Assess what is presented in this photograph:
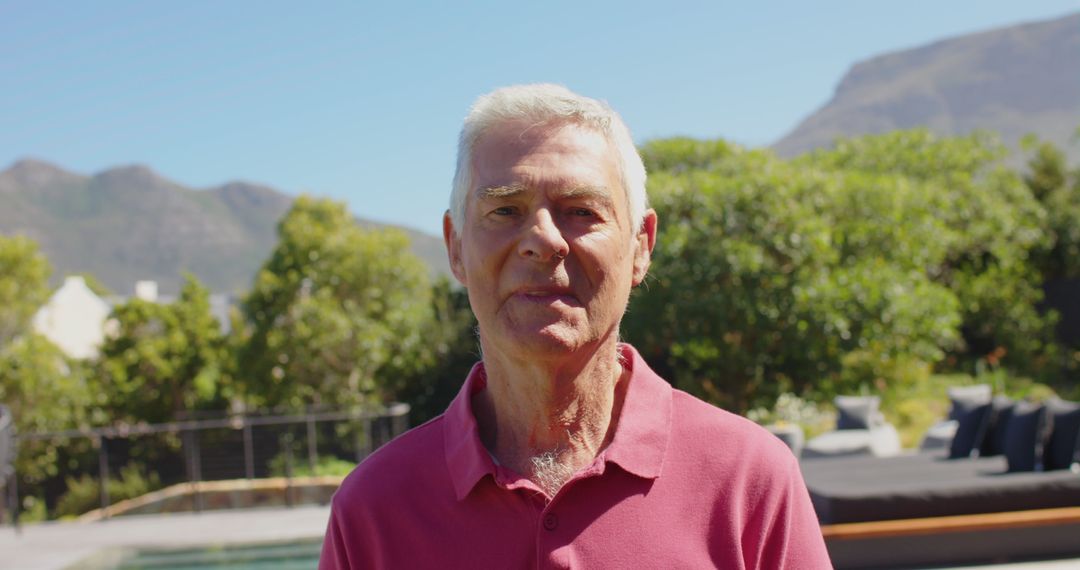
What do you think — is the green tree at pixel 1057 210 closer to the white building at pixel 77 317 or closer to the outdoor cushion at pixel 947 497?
the outdoor cushion at pixel 947 497

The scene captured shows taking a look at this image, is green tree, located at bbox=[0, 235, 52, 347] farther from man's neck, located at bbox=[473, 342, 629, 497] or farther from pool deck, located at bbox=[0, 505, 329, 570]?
man's neck, located at bbox=[473, 342, 629, 497]

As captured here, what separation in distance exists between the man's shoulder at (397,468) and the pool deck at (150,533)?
22.6ft

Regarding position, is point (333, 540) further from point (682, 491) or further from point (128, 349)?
point (128, 349)

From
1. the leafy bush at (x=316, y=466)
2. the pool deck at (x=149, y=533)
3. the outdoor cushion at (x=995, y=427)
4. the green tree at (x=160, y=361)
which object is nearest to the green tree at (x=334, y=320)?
the green tree at (x=160, y=361)

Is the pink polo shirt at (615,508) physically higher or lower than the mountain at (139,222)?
higher

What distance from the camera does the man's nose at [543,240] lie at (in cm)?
107

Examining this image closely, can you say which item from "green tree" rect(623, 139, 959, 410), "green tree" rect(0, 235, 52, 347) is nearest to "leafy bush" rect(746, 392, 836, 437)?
"green tree" rect(623, 139, 959, 410)

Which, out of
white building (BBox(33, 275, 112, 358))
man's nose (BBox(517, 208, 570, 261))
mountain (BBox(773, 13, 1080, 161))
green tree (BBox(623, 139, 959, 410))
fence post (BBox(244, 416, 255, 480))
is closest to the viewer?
man's nose (BBox(517, 208, 570, 261))

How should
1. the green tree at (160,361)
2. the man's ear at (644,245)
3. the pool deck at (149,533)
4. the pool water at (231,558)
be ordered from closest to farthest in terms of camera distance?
the man's ear at (644,245), the pool water at (231,558), the pool deck at (149,533), the green tree at (160,361)

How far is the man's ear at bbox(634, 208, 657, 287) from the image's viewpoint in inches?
47.9

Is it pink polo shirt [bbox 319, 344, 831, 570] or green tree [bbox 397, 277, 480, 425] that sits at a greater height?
pink polo shirt [bbox 319, 344, 831, 570]

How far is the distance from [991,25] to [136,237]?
9628cm

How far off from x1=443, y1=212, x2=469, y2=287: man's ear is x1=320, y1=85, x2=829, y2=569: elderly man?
0.03 metres

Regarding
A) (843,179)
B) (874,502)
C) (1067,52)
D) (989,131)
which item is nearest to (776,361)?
(843,179)
